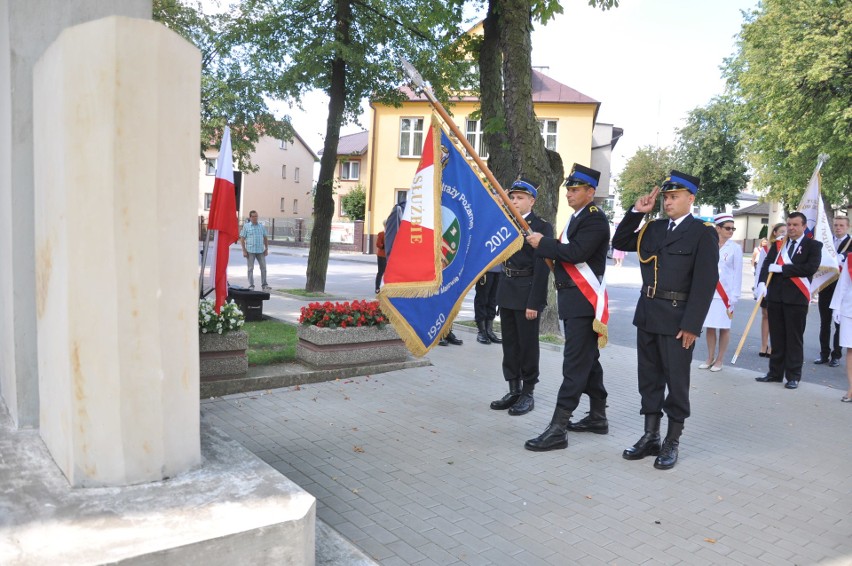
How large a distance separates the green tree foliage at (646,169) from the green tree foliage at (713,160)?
1978mm

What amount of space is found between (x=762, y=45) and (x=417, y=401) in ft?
92.5

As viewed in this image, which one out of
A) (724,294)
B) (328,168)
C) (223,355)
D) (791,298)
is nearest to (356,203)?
(328,168)

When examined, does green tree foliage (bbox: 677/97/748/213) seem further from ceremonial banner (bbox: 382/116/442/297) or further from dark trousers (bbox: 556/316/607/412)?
ceremonial banner (bbox: 382/116/442/297)

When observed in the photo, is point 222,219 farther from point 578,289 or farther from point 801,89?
point 801,89

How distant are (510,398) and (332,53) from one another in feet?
34.2

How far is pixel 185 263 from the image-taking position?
3262 millimetres

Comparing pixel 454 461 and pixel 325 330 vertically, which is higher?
pixel 325 330

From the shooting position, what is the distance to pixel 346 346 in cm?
781

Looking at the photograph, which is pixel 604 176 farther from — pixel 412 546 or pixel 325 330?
pixel 412 546

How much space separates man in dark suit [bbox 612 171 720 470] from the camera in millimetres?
5152

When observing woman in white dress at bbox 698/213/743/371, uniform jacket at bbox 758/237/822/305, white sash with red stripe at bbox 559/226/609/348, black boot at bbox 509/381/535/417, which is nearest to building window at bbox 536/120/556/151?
woman in white dress at bbox 698/213/743/371

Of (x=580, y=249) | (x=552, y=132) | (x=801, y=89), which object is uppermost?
(x=801, y=89)

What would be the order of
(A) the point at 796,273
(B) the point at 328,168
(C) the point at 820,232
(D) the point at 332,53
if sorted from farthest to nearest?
(B) the point at 328,168 < (D) the point at 332,53 < (C) the point at 820,232 < (A) the point at 796,273

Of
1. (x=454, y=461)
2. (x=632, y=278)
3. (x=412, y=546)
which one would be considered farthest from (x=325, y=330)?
(x=632, y=278)
